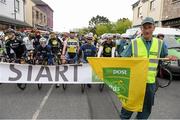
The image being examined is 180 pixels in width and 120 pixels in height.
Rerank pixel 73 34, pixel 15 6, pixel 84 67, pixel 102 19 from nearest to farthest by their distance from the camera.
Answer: pixel 84 67, pixel 73 34, pixel 15 6, pixel 102 19

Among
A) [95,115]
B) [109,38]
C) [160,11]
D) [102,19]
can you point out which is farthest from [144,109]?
[102,19]

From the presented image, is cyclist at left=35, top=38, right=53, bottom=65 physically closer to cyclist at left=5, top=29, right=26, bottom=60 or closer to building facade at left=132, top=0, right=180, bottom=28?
cyclist at left=5, top=29, right=26, bottom=60

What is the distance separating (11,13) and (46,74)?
36.4m

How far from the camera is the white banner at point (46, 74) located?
897 cm

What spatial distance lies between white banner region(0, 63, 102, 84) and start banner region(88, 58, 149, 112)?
4.51 m

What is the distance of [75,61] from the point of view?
35.9 feet

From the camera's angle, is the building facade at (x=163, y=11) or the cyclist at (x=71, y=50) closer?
the cyclist at (x=71, y=50)

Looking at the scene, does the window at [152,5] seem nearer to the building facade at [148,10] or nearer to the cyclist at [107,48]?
the building facade at [148,10]

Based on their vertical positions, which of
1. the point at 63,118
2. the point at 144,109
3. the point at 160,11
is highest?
the point at 160,11

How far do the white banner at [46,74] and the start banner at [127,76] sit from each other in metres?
4.51

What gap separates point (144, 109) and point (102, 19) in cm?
13744

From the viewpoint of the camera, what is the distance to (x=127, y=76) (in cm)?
449

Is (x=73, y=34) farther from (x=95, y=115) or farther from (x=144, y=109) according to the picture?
(x=144, y=109)

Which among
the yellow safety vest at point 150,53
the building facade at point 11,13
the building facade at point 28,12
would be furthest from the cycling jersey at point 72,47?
the building facade at point 28,12
